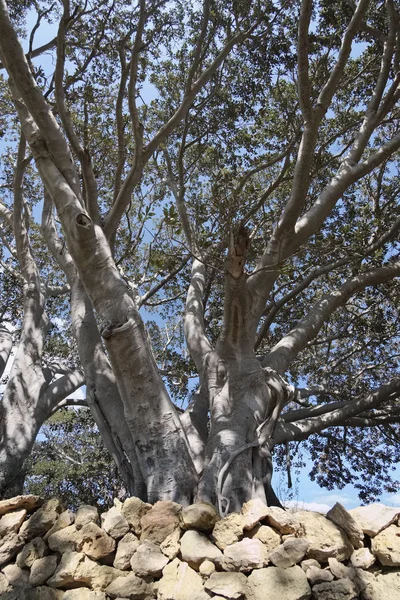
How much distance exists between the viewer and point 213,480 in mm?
3770

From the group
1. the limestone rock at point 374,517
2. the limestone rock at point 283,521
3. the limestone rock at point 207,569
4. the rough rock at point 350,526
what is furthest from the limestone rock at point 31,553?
the limestone rock at point 374,517

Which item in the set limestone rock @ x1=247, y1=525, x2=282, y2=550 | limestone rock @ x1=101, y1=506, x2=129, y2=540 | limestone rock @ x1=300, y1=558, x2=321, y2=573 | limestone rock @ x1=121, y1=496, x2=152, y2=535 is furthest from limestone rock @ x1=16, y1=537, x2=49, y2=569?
limestone rock @ x1=300, y1=558, x2=321, y2=573

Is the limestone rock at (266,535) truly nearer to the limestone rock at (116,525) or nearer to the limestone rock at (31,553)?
the limestone rock at (116,525)

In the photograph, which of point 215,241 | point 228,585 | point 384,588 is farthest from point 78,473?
point 384,588

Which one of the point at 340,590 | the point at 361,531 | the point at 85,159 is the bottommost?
the point at 340,590

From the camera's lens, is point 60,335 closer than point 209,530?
No

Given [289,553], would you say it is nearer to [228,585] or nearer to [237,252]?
[228,585]

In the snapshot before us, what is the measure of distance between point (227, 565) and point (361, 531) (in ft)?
2.45

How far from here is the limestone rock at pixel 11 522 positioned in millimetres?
3068

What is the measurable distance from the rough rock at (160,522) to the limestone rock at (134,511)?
0.04m

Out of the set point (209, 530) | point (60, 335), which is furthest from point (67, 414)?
point (209, 530)

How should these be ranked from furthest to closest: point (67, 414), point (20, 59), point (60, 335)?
point (67, 414)
point (60, 335)
point (20, 59)

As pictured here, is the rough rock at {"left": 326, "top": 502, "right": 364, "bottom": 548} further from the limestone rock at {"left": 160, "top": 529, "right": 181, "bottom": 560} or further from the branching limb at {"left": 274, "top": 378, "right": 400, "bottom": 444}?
the branching limb at {"left": 274, "top": 378, "right": 400, "bottom": 444}

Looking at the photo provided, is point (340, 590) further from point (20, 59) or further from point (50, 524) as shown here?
point (20, 59)
